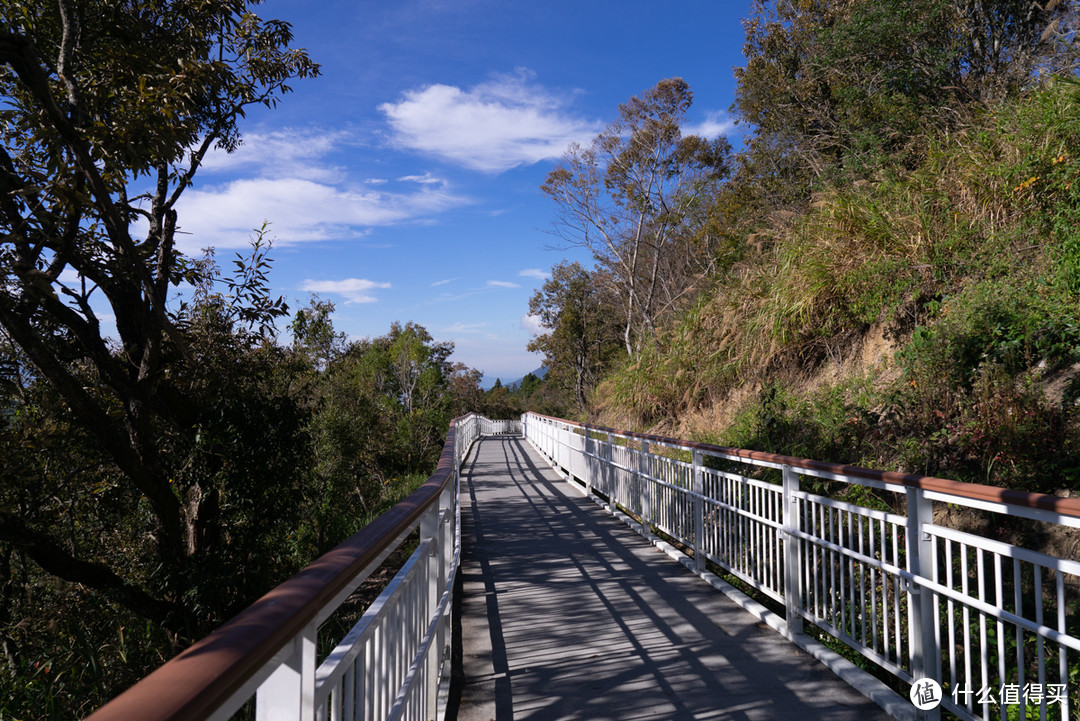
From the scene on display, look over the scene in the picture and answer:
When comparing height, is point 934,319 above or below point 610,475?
above

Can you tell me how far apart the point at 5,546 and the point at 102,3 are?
541 cm

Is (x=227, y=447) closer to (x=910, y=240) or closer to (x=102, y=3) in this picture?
(x=102, y=3)

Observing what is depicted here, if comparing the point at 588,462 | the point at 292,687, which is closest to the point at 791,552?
the point at 292,687

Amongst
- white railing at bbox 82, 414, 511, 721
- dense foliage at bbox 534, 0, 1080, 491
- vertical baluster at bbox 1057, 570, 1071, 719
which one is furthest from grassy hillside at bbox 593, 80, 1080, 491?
white railing at bbox 82, 414, 511, 721

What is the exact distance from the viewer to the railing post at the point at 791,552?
4.30 meters

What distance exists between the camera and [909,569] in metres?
3.24

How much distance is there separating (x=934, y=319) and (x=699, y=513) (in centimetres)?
349

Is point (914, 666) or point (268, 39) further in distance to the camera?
point (268, 39)

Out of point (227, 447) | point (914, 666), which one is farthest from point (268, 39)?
point (914, 666)

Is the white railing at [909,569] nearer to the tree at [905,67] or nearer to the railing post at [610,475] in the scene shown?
the railing post at [610,475]

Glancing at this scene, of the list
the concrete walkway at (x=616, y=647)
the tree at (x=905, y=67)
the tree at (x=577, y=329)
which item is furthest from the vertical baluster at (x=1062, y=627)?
the tree at (x=577, y=329)

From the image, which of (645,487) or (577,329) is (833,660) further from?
(577,329)

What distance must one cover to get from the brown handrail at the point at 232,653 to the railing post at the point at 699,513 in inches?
188

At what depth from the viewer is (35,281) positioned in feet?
15.2
